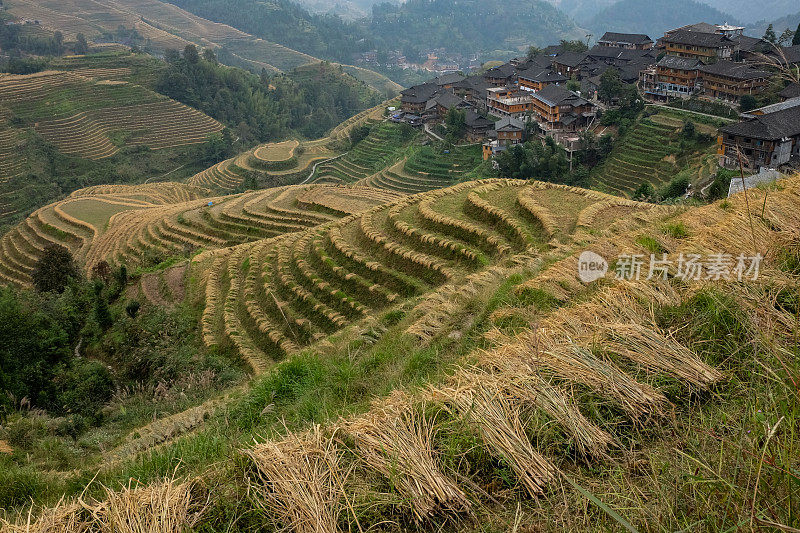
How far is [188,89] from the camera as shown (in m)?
61.5

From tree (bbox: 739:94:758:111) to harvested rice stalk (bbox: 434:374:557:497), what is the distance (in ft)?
107

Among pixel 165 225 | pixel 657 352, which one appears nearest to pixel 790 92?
pixel 165 225

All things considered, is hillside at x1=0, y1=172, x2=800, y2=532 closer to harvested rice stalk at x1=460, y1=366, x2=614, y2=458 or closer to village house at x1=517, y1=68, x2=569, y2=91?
harvested rice stalk at x1=460, y1=366, x2=614, y2=458

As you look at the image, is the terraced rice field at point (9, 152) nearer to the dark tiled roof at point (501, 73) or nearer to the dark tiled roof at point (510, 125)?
the dark tiled roof at point (510, 125)

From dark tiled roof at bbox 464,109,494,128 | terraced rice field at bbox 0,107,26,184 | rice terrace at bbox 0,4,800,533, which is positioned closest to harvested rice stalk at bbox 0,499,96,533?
rice terrace at bbox 0,4,800,533

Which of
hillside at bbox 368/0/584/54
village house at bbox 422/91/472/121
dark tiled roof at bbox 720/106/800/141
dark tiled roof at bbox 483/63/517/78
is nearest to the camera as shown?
dark tiled roof at bbox 720/106/800/141

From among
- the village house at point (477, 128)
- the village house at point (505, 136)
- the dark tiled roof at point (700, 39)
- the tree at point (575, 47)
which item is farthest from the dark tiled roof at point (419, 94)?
the dark tiled roof at point (700, 39)

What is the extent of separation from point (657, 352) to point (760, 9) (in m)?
226

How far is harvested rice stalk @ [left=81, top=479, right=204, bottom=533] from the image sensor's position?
254cm

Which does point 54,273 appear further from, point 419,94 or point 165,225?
point 419,94

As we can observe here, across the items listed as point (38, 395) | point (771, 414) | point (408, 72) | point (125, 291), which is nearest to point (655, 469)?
point (771, 414)

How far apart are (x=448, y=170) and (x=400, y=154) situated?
7.29 m

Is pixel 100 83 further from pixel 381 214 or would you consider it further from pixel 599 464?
pixel 599 464

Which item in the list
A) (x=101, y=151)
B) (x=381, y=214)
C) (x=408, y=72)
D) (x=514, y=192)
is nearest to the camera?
(x=514, y=192)
